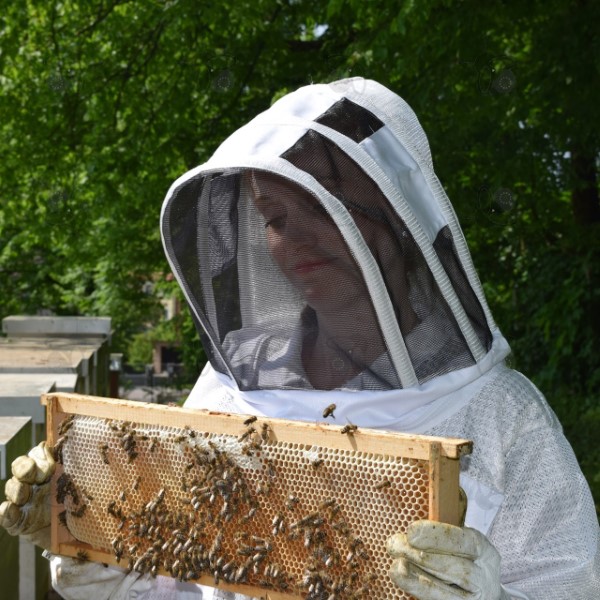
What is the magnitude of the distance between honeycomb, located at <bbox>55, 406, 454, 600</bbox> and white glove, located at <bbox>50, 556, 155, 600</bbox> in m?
0.09

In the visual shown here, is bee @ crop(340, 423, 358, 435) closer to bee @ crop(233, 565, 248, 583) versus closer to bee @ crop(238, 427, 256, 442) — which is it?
bee @ crop(238, 427, 256, 442)

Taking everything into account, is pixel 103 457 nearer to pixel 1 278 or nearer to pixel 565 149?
pixel 565 149

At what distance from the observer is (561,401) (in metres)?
10.1

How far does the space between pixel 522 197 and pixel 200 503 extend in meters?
8.77

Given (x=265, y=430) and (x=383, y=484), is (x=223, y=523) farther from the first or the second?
(x=383, y=484)

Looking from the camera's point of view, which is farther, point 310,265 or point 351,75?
point 351,75

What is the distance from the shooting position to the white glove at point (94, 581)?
239 centimetres

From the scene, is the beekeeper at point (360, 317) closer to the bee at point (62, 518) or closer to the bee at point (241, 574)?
the bee at point (62, 518)

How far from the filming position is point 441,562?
→ 70.1 inches

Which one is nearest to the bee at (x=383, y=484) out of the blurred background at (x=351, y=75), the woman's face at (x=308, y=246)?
the woman's face at (x=308, y=246)

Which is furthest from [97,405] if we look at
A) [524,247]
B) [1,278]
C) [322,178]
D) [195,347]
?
[1,278]

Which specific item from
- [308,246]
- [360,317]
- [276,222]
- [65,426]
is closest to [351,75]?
[276,222]

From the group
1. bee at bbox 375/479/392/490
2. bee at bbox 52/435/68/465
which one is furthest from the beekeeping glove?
bee at bbox 375/479/392/490

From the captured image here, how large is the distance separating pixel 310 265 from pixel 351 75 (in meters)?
5.41
